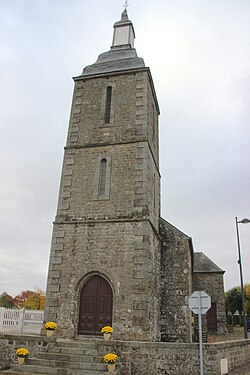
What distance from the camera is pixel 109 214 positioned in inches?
604

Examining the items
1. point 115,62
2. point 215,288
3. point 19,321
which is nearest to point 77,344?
point 19,321

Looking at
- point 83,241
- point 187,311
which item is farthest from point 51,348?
point 187,311

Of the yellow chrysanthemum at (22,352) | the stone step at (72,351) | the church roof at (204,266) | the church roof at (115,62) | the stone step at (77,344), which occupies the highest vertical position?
the church roof at (115,62)

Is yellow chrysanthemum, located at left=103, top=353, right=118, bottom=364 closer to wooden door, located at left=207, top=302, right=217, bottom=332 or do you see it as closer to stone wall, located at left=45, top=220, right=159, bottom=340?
stone wall, located at left=45, top=220, right=159, bottom=340

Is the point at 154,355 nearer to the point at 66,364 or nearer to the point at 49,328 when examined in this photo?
the point at 66,364

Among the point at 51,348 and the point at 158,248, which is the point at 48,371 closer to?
the point at 51,348

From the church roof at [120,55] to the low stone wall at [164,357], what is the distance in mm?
13634

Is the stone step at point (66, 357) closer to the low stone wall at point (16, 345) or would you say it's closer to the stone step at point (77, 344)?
the low stone wall at point (16, 345)

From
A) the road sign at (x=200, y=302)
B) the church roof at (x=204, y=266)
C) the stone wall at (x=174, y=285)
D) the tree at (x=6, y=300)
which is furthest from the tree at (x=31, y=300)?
the road sign at (x=200, y=302)

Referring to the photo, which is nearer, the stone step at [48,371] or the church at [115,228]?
the stone step at [48,371]

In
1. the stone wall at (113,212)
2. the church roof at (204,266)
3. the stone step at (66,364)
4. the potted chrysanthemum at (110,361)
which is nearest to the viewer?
the potted chrysanthemum at (110,361)

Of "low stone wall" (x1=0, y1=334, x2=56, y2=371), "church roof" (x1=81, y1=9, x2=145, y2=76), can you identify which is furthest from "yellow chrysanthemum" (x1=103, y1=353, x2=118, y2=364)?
"church roof" (x1=81, y1=9, x2=145, y2=76)

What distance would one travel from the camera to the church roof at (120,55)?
1902 centimetres

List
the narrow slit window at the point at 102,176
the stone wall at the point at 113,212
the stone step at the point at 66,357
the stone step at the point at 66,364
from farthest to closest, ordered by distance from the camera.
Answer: the narrow slit window at the point at 102,176
the stone wall at the point at 113,212
the stone step at the point at 66,357
the stone step at the point at 66,364
